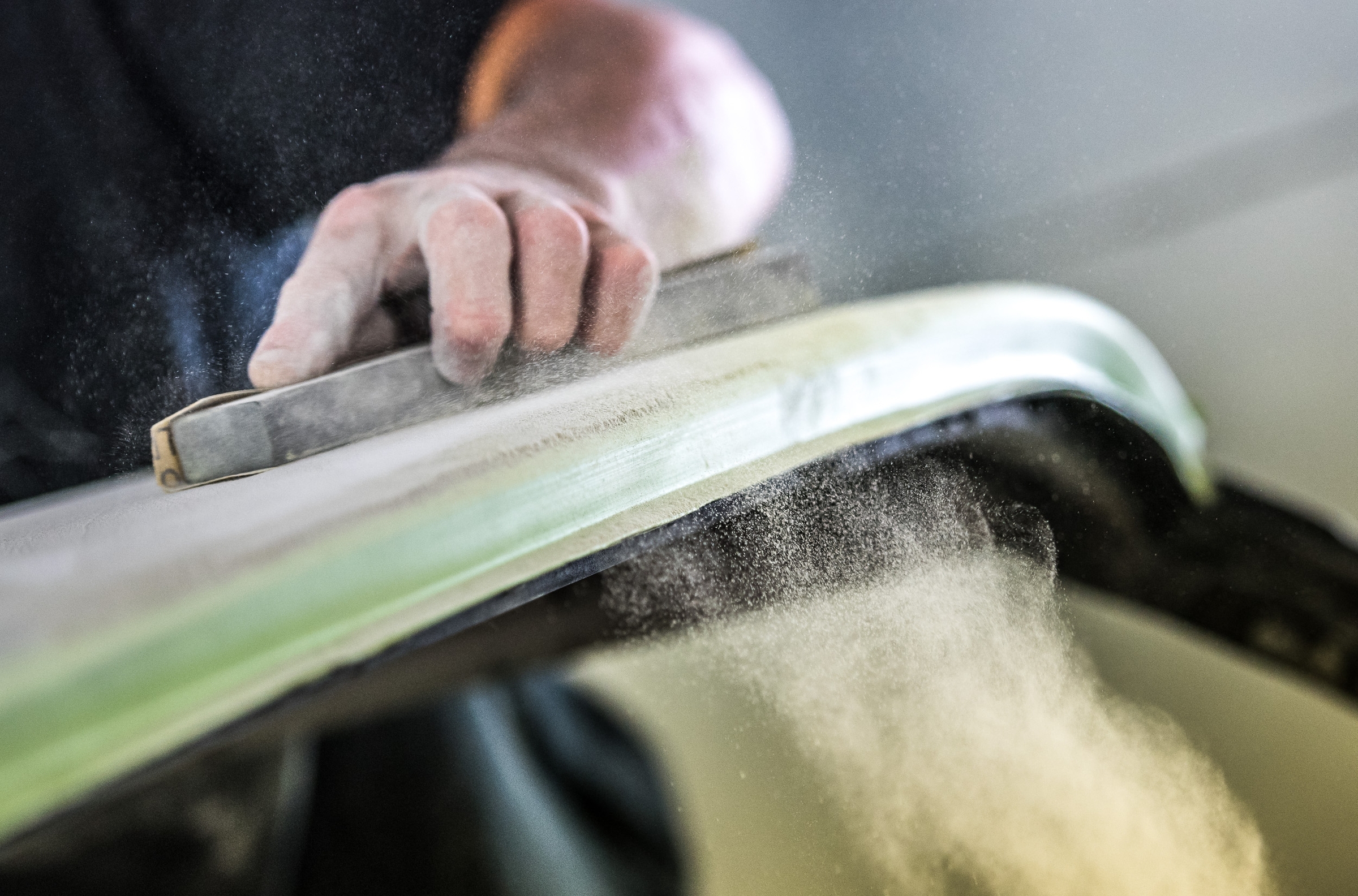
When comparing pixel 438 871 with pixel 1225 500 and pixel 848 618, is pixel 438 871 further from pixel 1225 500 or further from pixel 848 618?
pixel 1225 500

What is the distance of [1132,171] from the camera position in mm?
394

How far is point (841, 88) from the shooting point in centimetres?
37

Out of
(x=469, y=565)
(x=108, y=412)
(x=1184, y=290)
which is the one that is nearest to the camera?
(x=469, y=565)

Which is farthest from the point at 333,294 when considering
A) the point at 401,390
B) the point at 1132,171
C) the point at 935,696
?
the point at 1132,171

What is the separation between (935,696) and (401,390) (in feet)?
0.61

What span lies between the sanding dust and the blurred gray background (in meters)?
0.11

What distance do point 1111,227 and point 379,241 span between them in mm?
318

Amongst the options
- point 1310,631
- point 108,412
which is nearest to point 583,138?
point 108,412

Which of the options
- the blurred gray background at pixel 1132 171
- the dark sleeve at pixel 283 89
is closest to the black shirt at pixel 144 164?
the dark sleeve at pixel 283 89

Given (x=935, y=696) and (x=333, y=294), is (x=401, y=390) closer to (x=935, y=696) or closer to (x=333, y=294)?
(x=333, y=294)

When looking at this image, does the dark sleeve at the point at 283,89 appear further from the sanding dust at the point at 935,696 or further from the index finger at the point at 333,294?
the sanding dust at the point at 935,696

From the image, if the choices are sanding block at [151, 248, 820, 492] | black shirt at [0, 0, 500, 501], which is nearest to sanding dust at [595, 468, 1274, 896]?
sanding block at [151, 248, 820, 492]

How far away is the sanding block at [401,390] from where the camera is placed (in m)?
0.22

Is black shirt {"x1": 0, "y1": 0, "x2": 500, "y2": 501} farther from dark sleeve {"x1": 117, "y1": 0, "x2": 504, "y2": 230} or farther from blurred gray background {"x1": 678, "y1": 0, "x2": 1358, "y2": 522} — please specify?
blurred gray background {"x1": 678, "y1": 0, "x2": 1358, "y2": 522}
